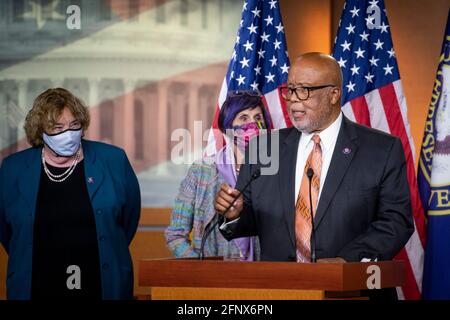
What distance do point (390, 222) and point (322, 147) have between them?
47 centimetres

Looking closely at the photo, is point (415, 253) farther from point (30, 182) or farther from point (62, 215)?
point (30, 182)

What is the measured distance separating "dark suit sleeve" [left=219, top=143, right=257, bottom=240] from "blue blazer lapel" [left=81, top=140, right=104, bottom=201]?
0.98 metres

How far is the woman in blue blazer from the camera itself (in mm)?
4668

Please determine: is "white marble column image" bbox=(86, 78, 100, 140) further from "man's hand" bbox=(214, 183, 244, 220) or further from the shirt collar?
"man's hand" bbox=(214, 183, 244, 220)

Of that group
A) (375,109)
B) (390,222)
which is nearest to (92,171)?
(390,222)

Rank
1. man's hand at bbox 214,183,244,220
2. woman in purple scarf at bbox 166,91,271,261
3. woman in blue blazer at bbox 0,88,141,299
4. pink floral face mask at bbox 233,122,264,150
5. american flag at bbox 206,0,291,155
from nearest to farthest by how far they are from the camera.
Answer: man's hand at bbox 214,183,244,220 < woman in blue blazer at bbox 0,88,141,299 < woman in purple scarf at bbox 166,91,271,261 < pink floral face mask at bbox 233,122,264,150 < american flag at bbox 206,0,291,155

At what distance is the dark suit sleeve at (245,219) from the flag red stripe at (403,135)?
212 centimetres

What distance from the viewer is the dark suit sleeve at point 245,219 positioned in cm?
385

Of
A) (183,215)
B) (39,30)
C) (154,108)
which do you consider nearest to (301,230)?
(183,215)

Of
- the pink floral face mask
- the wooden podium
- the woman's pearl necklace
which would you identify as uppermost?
the pink floral face mask

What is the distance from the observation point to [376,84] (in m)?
6.23

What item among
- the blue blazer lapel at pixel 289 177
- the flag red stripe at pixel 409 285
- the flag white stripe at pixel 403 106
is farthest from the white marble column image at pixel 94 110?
the blue blazer lapel at pixel 289 177

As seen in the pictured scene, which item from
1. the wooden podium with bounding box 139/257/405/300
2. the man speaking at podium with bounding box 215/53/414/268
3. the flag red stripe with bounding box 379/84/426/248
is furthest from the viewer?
the flag red stripe with bounding box 379/84/426/248

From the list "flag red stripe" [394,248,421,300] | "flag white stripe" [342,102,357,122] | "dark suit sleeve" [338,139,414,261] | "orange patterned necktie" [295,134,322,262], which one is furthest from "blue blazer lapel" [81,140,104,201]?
"flag red stripe" [394,248,421,300]
